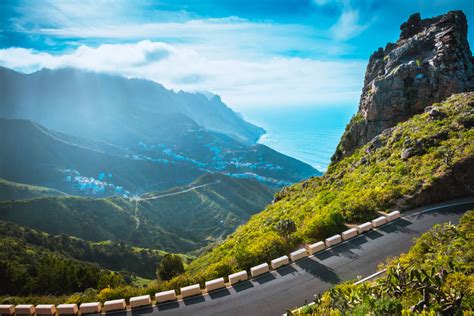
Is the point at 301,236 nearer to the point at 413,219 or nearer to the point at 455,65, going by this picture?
the point at 413,219

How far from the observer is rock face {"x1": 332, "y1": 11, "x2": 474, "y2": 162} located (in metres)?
43.1

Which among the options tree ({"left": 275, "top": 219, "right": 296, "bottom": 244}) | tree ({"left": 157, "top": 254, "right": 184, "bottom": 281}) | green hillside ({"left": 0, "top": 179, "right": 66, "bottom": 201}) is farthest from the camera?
green hillside ({"left": 0, "top": 179, "right": 66, "bottom": 201})

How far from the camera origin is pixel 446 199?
2100 centimetres

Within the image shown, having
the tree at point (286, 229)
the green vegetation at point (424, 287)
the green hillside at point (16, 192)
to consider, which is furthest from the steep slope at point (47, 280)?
the green hillside at point (16, 192)

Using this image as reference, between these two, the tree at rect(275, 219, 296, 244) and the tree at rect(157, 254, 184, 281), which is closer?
the tree at rect(275, 219, 296, 244)

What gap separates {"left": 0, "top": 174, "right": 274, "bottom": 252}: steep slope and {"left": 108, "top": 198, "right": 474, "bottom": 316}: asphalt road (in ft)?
379

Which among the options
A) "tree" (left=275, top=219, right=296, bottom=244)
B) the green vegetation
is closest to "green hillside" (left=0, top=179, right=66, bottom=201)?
"tree" (left=275, top=219, right=296, bottom=244)

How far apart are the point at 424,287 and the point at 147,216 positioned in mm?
158010

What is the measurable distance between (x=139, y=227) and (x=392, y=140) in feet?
414

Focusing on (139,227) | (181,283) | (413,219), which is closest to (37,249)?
(139,227)

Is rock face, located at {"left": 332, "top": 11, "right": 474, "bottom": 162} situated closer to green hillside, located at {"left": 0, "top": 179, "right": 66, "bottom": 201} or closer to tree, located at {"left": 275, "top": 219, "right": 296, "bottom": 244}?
tree, located at {"left": 275, "top": 219, "right": 296, "bottom": 244}

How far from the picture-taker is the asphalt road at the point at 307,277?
44.2ft

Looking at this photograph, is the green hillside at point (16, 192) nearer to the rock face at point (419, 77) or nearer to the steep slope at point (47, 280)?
the steep slope at point (47, 280)

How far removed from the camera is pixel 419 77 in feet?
149
